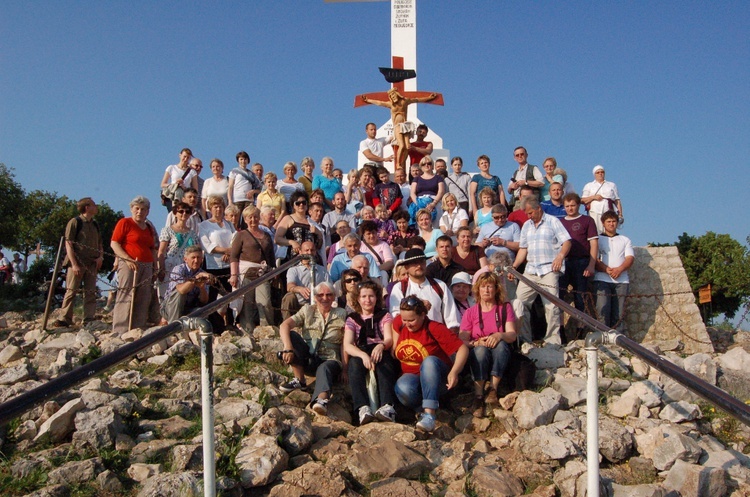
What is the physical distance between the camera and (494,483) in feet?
12.8

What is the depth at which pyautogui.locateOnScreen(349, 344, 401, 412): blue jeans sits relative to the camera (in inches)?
195

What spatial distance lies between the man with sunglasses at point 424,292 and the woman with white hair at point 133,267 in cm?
298

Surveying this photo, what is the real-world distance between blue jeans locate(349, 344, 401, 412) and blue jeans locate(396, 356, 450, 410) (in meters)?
0.08

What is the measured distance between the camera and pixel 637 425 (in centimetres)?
470

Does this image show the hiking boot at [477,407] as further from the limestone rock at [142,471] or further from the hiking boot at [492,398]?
the limestone rock at [142,471]

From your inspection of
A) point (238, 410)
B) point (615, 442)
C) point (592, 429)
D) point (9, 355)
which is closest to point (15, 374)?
point (9, 355)

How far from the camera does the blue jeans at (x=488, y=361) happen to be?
5160 millimetres

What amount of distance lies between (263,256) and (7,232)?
19565 mm

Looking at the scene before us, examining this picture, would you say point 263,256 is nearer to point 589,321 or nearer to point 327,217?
point 327,217

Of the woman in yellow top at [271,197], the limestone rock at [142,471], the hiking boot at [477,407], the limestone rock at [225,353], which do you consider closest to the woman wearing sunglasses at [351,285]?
the limestone rock at [225,353]

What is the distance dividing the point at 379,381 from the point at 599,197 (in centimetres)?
653

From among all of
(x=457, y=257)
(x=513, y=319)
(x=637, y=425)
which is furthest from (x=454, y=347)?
(x=457, y=257)

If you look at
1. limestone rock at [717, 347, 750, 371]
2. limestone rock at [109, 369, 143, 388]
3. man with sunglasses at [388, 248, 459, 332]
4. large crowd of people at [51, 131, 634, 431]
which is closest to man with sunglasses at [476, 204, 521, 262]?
large crowd of people at [51, 131, 634, 431]

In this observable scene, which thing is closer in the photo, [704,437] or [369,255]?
[704,437]
